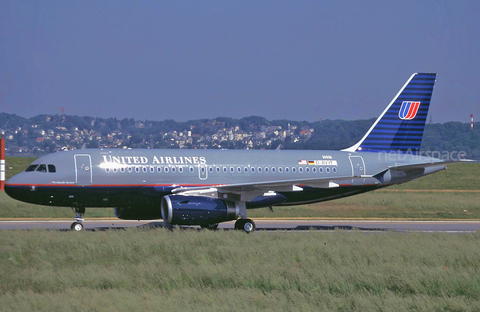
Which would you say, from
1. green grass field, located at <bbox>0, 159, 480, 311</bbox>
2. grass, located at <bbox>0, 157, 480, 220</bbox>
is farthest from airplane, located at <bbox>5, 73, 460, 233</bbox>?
grass, located at <bbox>0, 157, 480, 220</bbox>

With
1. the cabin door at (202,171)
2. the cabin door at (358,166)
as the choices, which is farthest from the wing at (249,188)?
the cabin door at (358,166)

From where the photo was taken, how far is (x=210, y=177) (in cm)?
2636

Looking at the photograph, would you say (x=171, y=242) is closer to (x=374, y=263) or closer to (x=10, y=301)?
(x=374, y=263)

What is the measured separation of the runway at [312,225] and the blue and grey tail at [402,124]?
3.61 metres

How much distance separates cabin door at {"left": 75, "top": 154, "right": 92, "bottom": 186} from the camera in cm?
2456

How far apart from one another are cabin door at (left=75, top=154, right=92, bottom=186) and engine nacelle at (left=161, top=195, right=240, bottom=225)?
3.22 metres

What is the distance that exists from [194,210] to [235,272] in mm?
8726

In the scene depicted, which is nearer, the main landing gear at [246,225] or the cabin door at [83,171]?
the cabin door at [83,171]

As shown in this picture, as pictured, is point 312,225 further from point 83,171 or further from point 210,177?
point 83,171

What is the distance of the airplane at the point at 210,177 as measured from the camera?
2419 cm

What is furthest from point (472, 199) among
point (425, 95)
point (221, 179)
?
point (221, 179)

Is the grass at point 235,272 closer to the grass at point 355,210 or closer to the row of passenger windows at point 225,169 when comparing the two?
the row of passenger windows at point 225,169

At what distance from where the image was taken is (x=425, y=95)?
30.8 meters

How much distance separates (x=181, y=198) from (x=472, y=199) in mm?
24365
